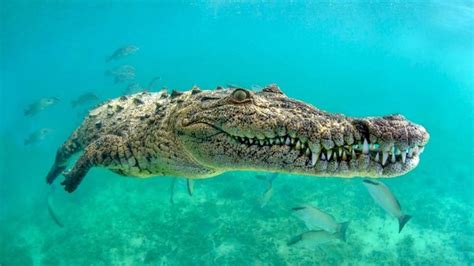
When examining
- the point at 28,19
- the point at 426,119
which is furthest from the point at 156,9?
the point at 426,119

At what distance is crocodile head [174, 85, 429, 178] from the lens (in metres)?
2.46

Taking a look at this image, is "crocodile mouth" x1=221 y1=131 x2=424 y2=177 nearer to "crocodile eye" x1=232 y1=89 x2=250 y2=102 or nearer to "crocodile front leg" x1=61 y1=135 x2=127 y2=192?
"crocodile eye" x1=232 y1=89 x2=250 y2=102

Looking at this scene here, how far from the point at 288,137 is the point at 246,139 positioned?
428mm

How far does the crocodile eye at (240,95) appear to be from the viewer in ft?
10.7

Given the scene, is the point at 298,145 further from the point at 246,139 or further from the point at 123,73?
the point at 123,73

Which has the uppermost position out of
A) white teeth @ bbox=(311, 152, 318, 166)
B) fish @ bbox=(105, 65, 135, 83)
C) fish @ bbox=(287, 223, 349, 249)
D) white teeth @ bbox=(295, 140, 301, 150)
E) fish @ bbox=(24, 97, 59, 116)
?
fish @ bbox=(105, 65, 135, 83)

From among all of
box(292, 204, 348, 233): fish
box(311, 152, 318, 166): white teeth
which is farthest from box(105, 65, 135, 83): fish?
box(311, 152, 318, 166): white teeth

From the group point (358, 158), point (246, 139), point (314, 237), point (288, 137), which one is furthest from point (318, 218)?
point (358, 158)

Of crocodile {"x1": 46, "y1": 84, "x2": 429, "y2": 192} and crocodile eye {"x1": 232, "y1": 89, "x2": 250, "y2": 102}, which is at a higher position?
crocodile eye {"x1": 232, "y1": 89, "x2": 250, "y2": 102}

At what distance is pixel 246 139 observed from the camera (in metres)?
3.16

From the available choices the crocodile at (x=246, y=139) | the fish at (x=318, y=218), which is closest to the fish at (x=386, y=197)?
the fish at (x=318, y=218)

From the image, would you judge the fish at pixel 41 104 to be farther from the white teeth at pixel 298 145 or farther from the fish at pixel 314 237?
the white teeth at pixel 298 145

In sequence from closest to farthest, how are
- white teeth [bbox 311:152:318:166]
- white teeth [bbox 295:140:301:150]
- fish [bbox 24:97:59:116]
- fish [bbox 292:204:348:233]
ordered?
white teeth [bbox 311:152:318:166] → white teeth [bbox 295:140:301:150] → fish [bbox 292:204:348:233] → fish [bbox 24:97:59:116]

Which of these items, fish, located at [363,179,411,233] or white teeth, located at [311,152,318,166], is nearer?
white teeth, located at [311,152,318,166]
